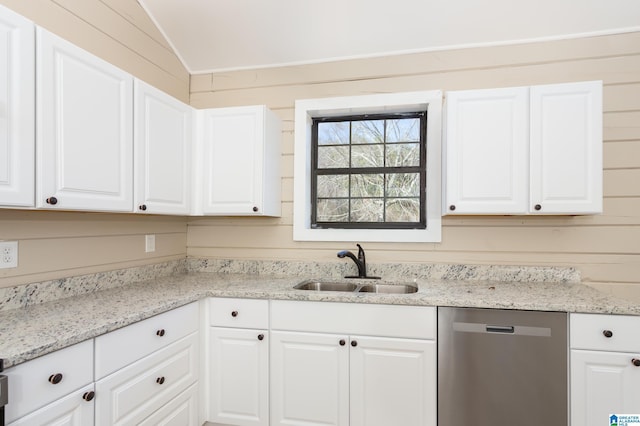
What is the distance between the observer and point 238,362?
202cm

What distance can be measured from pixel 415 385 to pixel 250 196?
1.48m

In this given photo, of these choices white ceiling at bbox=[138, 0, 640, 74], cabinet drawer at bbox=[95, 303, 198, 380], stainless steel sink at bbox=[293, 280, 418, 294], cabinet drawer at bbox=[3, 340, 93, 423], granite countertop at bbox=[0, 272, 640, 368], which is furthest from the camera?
stainless steel sink at bbox=[293, 280, 418, 294]

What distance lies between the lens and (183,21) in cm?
245

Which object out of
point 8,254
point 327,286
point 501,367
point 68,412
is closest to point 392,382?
point 501,367

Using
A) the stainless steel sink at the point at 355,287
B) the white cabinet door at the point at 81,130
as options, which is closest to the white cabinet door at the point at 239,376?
the stainless steel sink at the point at 355,287

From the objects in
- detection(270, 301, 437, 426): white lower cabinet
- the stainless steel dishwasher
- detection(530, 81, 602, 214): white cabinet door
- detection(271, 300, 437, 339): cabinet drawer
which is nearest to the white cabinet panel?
detection(270, 301, 437, 426): white lower cabinet

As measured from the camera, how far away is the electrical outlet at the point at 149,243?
7.81ft

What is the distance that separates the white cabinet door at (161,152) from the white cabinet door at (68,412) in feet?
3.04

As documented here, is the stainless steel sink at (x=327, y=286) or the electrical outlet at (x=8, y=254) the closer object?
the electrical outlet at (x=8, y=254)

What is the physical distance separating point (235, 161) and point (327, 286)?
104 cm

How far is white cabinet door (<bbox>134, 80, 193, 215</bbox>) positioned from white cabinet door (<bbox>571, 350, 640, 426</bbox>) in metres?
2.29

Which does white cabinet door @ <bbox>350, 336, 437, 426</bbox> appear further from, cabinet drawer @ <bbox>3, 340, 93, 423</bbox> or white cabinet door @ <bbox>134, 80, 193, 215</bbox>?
white cabinet door @ <bbox>134, 80, 193, 215</bbox>

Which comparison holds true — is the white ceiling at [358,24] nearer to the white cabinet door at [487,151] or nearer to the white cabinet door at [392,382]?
the white cabinet door at [487,151]

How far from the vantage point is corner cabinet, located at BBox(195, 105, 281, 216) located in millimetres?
2367
